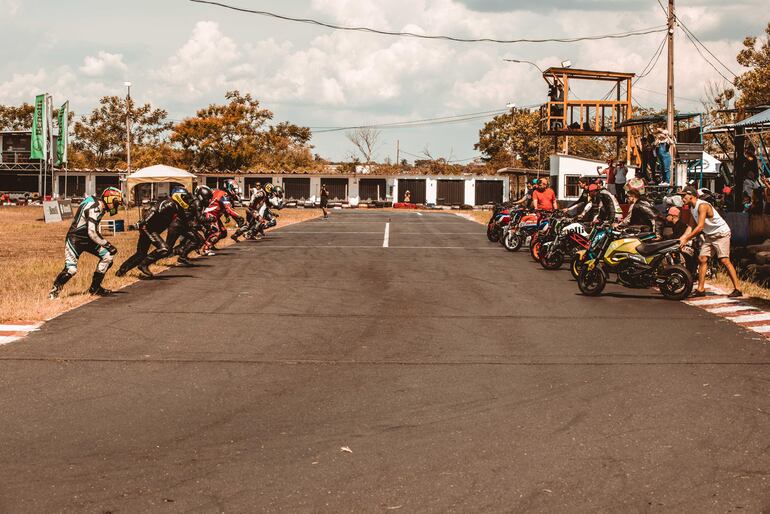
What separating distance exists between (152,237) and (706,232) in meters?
10.6

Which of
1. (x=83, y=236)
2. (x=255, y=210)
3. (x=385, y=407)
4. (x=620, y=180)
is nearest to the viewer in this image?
(x=385, y=407)

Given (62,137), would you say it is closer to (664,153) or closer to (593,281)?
(664,153)

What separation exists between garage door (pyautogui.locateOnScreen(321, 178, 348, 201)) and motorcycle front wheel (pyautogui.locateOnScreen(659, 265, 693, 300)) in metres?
67.4

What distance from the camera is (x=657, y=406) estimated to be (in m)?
7.93

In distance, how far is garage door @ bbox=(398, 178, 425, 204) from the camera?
80812mm

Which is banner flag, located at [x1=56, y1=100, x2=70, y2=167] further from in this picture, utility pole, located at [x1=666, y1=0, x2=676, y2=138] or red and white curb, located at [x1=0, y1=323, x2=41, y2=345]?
red and white curb, located at [x1=0, y1=323, x2=41, y2=345]

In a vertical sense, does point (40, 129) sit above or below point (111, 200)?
above

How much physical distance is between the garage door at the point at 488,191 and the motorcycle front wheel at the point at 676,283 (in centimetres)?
6400

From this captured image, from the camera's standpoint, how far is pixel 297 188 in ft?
268

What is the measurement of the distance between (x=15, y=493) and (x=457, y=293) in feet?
37.6

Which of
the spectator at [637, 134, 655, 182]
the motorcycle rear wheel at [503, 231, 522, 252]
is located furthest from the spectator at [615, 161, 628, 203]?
the motorcycle rear wheel at [503, 231, 522, 252]

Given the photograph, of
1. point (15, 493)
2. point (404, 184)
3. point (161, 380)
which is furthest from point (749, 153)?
point (404, 184)

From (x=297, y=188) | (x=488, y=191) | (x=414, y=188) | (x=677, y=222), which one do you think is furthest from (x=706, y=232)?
(x=297, y=188)

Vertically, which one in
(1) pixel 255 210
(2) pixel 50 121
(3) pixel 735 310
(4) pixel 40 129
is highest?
(2) pixel 50 121
